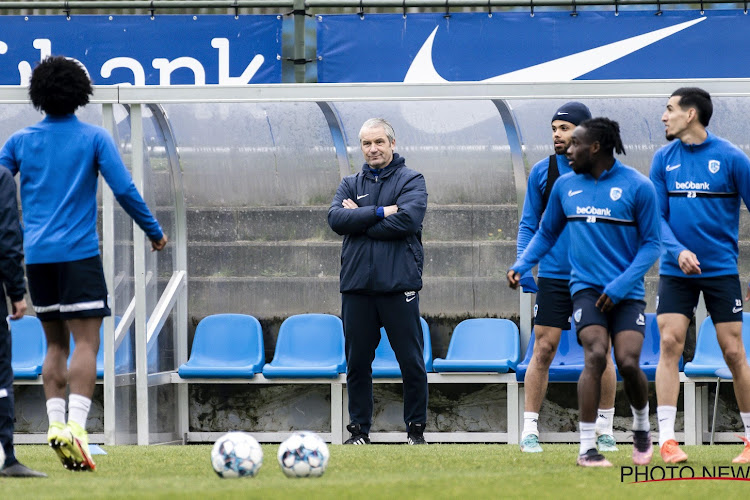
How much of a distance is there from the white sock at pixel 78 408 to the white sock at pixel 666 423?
8.44 ft

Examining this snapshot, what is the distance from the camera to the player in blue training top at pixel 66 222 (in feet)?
17.1

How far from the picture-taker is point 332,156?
9344mm

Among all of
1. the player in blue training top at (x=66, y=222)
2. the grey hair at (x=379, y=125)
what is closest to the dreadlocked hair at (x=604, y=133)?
the grey hair at (x=379, y=125)

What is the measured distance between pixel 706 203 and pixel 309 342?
4.05 metres

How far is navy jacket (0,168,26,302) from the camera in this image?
192 inches

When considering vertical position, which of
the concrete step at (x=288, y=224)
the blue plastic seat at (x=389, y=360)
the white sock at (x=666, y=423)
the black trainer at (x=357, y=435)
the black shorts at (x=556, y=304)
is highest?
the concrete step at (x=288, y=224)

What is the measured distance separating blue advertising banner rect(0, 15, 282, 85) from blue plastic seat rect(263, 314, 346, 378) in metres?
1.98

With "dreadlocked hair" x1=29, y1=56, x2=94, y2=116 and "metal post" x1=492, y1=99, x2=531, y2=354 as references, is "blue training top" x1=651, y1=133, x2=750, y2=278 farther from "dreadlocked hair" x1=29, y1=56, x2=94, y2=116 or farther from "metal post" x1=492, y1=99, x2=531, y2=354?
"metal post" x1=492, y1=99, x2=531, y2=354

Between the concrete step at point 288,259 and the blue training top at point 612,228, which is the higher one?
the blue training top at point 612,228

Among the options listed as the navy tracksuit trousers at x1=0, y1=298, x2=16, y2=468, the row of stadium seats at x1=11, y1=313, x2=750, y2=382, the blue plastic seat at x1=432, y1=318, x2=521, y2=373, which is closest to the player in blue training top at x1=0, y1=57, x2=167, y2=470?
the navy tracksuit trousers at x1=0, y1=298, x2=16, y2=468

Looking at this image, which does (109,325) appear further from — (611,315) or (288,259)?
(611,315)

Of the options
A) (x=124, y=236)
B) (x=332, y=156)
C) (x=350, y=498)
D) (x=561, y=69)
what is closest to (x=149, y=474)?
(x=350, y=498)

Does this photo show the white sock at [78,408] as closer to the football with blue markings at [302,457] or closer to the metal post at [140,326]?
the football with blue markings at [302,457]

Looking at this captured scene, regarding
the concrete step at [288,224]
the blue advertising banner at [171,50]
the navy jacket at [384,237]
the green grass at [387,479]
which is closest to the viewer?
the green grass at [387,479]
